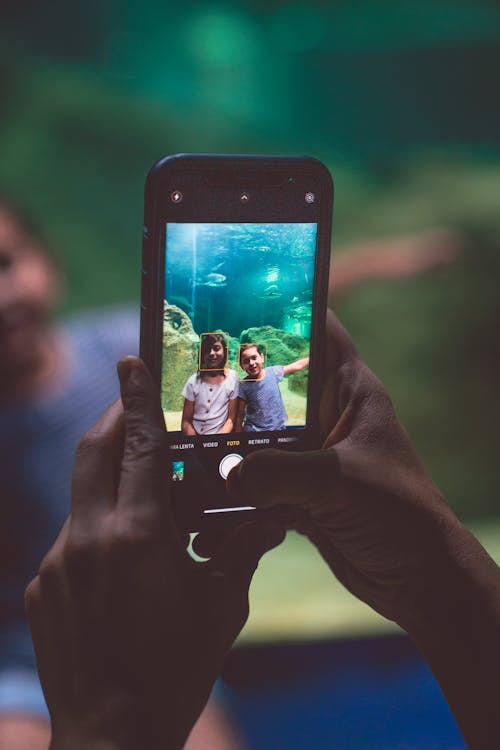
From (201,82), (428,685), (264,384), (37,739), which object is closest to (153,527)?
(264,384)

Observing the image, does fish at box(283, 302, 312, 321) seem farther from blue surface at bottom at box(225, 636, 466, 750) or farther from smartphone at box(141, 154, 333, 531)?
blue surface at bottom at box(225, 636, 466, 750)

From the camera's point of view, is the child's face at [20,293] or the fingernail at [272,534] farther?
the child's face at [20,293]

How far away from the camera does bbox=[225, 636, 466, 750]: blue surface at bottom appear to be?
1.65 m

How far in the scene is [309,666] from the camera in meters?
Result: 1.94

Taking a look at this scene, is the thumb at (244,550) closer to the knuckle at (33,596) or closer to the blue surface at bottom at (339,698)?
the knuckle at (33,596)

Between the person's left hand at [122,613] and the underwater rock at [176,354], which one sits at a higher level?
the underwater rock at [176,354]

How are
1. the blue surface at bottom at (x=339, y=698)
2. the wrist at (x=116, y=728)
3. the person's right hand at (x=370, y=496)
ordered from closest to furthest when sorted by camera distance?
the wrist at (x=116, y=728) < the person's right hand at (x=370, y=496) < the blue surface at bottom at (x=339, y=698)

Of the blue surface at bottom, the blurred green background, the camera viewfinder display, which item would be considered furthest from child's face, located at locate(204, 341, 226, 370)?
the blurred green background

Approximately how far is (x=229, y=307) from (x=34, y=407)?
115cm

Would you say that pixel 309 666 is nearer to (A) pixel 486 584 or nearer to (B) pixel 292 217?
(A) pixel 486 584

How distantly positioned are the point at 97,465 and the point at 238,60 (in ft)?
7.75

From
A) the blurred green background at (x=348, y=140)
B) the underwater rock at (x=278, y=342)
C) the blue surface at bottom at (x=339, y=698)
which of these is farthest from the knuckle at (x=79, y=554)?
the blurred green background at (x=348, y=140)

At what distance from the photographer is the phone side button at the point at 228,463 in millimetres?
709

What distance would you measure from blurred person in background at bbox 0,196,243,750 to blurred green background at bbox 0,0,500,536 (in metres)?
1.01
